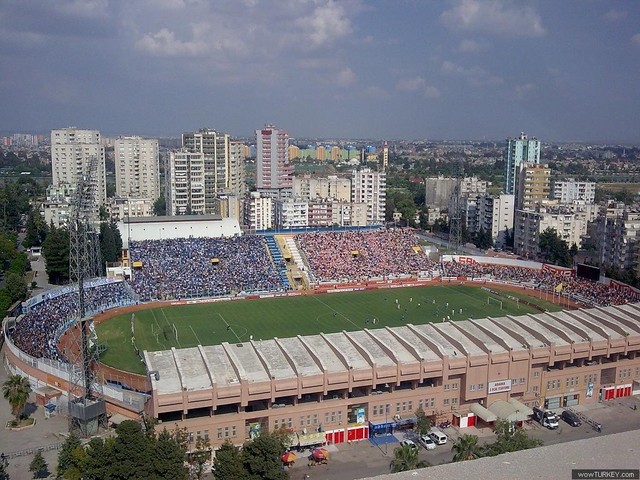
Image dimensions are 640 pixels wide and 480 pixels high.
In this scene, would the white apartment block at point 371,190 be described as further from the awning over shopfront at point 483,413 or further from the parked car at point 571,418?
the awning over shopfront at point 483,413

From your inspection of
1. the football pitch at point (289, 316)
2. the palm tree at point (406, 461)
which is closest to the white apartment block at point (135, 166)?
the football pitch at point (289, 316)

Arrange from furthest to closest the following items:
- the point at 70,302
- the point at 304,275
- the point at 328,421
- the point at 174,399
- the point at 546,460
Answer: the point at 304,275
the point at 70,302
the point at 328,421
the point at 174,399
the point at 546,460

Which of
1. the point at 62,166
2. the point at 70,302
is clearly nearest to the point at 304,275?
the point at 70,302

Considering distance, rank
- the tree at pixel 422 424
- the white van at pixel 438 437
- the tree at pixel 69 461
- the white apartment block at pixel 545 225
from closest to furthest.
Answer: the tree at pixel 69 461
the tree at pixel 422 424
the white van at pixel 438 437
the white apartment block at pixel 545 225

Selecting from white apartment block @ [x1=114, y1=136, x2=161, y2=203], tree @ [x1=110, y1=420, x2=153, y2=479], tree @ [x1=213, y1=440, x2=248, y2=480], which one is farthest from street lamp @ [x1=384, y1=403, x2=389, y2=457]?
white apartment block @ [x1=114, y1=136, x2=161, y2=203]

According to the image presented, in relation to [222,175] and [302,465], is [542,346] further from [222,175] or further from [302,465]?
[222,175]

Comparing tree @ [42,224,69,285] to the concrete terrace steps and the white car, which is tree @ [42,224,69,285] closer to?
the concrete terrace steps
